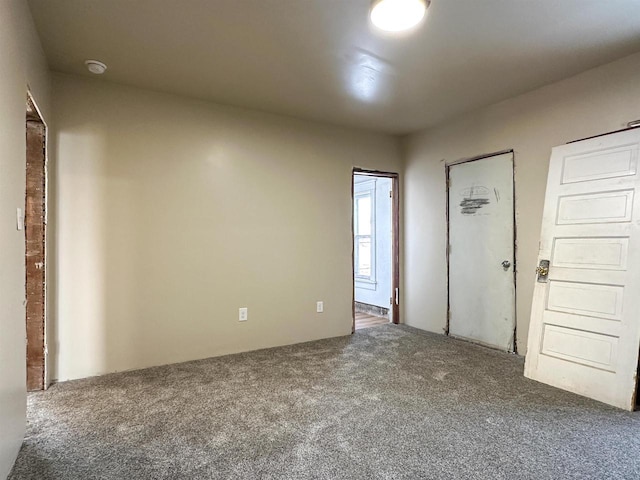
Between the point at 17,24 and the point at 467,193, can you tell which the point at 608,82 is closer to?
the point at 467,193

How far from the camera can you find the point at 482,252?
3.85 meters

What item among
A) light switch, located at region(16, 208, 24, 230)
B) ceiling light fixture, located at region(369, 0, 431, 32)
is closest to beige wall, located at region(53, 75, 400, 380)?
light switch, located at region(16, 208, 24, 230)

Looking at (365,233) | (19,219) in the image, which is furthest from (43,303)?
(365,233)

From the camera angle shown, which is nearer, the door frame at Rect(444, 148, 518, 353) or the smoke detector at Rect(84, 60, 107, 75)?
the smoke detector at Rect(84, 60, 107, 75)

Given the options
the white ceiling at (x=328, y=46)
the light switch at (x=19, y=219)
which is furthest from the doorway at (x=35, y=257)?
the light switch at (x=19, y=219)

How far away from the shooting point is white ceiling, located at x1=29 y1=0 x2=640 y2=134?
2129 millimetres

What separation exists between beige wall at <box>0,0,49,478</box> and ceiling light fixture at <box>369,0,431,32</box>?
5.88 feet

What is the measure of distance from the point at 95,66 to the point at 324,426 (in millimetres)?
3016

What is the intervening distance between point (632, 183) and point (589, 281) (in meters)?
0.75

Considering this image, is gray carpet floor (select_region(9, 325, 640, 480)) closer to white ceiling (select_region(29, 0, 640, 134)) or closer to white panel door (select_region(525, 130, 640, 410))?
white panel door (select_region(525, 130, 640, 410))

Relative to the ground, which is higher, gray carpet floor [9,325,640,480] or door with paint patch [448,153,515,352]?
door with paint patch [448,153,515,352]

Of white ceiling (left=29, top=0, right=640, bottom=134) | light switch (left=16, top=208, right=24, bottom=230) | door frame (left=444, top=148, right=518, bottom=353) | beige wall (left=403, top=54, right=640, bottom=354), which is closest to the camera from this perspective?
light switch (left=16, top=208, right=24, bottom=230)

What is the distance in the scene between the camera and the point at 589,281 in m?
2.73

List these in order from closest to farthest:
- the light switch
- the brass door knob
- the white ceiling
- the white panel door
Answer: the light switch < the white ceiling < the white panel door < the brass door knob
